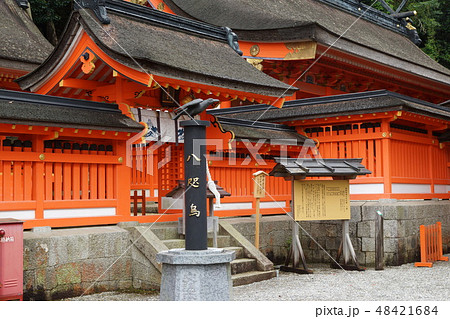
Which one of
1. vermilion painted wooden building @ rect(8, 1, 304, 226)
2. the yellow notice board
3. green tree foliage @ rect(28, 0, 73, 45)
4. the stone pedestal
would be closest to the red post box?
the stone pedestal

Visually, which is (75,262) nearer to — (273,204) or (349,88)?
(273,204)

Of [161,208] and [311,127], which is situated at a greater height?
[311,127]

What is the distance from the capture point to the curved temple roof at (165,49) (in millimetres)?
9680

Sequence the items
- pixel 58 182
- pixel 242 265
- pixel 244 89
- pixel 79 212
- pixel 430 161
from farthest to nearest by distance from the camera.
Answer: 1. pixel 430 161
2. pixel 244 89
3. pixel 242 265
4. pixel 79 212
5. pixel 58 182

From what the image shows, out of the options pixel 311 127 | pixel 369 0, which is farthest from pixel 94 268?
pixel 369 0

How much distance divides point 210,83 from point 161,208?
290 centimetres

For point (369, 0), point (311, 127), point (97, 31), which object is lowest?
point (311, 127)

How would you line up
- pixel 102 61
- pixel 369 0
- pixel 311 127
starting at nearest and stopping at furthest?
1. pixel 102 61
2. pixel 311 127
3. pixel 369 0

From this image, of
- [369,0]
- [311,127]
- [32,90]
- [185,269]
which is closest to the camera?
[185,269]

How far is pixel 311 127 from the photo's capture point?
14.2 m

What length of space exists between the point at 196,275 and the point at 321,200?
5.34m

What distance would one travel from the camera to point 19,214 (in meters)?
9.05

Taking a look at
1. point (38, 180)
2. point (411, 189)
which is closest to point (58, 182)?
point (38, 180)

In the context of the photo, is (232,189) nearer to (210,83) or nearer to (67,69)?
(210,83)
